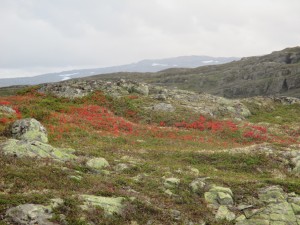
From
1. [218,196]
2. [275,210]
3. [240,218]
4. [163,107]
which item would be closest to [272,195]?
[275,210]

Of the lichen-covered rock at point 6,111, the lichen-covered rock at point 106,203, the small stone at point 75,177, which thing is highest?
the lichen-covered rock at point 6,111

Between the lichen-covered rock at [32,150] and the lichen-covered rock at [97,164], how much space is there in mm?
1495

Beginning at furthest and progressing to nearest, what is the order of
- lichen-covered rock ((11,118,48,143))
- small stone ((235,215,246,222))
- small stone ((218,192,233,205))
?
1. lichen-covered rock ((11,118,48,143))
2. small stone ((218,192,233,205))
3. small stone ((235,215,246,222))

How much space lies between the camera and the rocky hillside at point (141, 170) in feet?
48.9

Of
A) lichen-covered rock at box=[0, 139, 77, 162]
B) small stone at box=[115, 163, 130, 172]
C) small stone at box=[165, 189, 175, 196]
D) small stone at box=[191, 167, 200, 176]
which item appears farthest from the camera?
small stone at box=[191, 167, 200, 176]

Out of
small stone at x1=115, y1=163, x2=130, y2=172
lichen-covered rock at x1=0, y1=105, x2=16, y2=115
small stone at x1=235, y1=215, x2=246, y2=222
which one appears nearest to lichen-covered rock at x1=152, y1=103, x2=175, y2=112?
lichen-covered rock at x1=0, y1=105, x2=16, y2=115

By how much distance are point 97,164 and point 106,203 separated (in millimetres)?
8018

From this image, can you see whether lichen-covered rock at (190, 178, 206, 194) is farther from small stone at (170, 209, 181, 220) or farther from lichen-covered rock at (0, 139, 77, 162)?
lichen-covered rock at (0, 139, 77, 162)

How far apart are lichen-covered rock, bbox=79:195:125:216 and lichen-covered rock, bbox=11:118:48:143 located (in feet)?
53.1

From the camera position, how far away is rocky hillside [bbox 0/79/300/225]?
14898 millimetres

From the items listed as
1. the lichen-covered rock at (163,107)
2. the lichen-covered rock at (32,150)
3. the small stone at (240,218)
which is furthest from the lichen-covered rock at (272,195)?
the lichen-covered rock at (163,107)

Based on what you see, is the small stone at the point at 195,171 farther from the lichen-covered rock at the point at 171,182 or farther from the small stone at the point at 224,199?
the small stone at the point at 224,199

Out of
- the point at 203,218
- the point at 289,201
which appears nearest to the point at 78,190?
the point at 203,218

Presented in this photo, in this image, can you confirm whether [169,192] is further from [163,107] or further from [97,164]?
[163,107]
